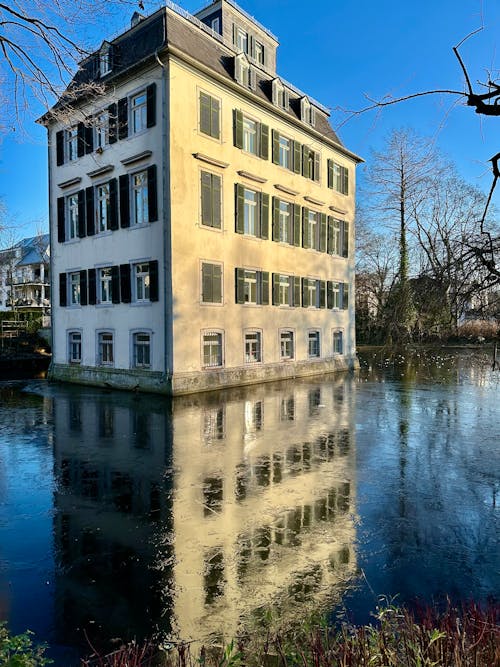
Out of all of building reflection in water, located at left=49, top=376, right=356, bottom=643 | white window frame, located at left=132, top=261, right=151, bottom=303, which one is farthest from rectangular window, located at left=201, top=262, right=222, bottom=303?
building reflection in water, located at left=49, top=376, right=356, bottom=643

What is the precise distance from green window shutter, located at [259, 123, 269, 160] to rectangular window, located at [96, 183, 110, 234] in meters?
7.28

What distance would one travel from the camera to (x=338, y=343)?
2816 cm

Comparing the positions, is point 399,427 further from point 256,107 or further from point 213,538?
point 256,107

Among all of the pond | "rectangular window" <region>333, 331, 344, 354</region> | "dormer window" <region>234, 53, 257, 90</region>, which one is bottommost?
the pond

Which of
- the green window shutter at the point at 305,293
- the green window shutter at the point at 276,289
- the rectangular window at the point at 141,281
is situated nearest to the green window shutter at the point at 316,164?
the green window shutter at the point at 305,293

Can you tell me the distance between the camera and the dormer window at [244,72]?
20.7 meters

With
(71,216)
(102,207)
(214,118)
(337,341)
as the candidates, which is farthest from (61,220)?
(337,341)

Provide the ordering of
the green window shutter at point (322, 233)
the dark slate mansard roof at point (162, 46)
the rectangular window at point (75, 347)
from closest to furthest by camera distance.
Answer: the dark slate mansard roof at point (162, 46), the rectangular window at point (75, 347), the green window shutter at point (322, 233)

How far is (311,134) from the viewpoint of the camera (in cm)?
2523

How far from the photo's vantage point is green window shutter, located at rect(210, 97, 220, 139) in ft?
63.0

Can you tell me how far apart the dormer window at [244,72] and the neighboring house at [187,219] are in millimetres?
84

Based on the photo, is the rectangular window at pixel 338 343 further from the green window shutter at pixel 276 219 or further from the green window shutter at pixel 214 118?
the green window shutter at pixel 214 118

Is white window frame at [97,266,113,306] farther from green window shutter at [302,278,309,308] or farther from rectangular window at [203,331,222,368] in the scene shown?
green window shutter at [302,278,309,308]

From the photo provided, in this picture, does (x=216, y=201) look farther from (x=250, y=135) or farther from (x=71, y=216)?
(x=71, y=216)
